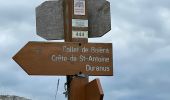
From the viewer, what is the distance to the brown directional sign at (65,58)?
5449 millimetres

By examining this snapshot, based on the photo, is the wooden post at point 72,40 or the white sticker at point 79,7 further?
the white sticker at point 79,7

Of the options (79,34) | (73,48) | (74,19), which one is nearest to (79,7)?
(74,19)

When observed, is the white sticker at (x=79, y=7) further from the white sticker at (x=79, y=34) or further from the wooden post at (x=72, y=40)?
the white sticker at (x=79, y=34)

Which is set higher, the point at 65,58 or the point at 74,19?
the point at 74,19

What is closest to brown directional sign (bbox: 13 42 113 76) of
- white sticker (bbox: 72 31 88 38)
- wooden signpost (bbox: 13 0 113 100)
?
wooden signpost (bbox: 13 0 113 100)

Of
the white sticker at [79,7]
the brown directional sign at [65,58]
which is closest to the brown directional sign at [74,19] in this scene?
the white sticker at [79,7]

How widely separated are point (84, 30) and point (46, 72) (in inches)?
34.0

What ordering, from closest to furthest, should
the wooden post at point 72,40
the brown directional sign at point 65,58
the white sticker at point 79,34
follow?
the brown directional sign at point 65,58 < the wooden post at point 72,40 < the white sticker at point 79,34

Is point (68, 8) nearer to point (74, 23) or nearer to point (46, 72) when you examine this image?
point (74, 23)

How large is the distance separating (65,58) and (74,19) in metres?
0.63

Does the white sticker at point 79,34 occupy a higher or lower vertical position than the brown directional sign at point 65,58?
higher

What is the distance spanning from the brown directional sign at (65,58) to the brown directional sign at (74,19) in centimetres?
36

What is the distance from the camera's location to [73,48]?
562 cm

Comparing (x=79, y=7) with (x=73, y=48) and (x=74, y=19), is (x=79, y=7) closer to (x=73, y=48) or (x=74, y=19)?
(x=74, y=19)
